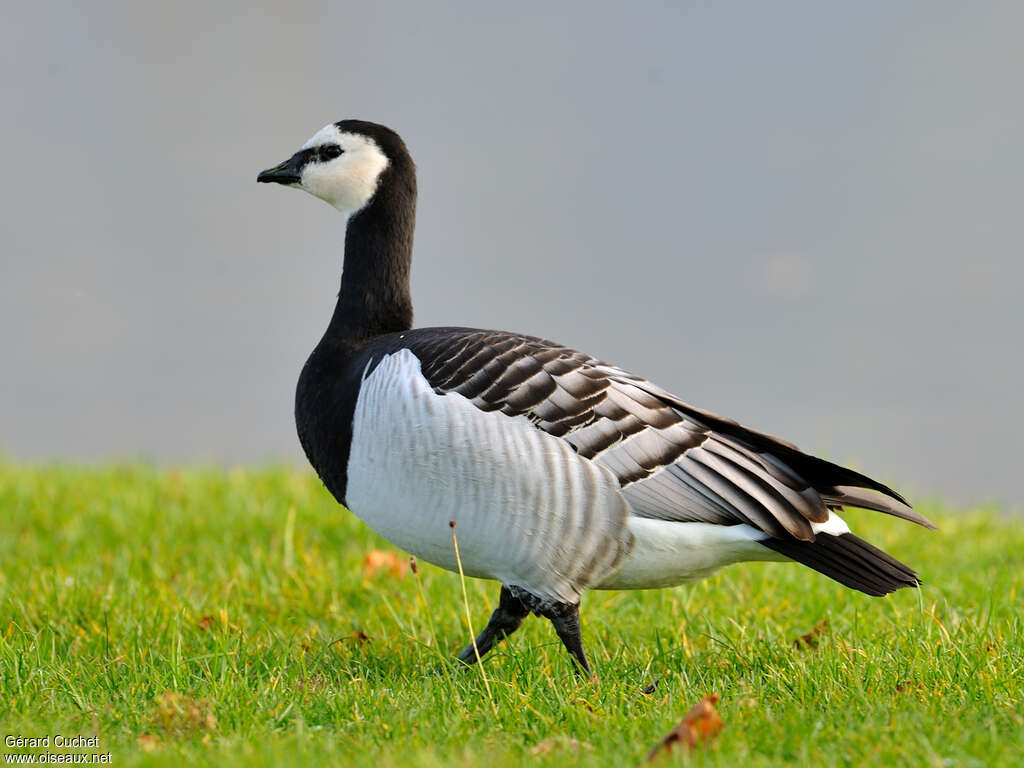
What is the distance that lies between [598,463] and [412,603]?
8.30 ft

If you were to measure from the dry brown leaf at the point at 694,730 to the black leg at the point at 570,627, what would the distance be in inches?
52.3

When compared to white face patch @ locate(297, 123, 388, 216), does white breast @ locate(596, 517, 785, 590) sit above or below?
below

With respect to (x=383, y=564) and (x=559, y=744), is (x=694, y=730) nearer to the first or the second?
(x=559, y=744)

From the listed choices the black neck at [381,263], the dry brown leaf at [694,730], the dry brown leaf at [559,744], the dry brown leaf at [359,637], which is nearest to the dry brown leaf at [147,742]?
Answer: the dry brown leaf at [559,744]

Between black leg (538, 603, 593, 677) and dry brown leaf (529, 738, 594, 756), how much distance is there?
1.14 m

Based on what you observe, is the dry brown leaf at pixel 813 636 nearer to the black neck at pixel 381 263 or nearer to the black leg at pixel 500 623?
the black leg at pixel 500 623

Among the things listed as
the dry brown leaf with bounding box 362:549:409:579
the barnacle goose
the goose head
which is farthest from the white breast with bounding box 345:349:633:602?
the dry brown leaf with bounding box 362:549:409:579

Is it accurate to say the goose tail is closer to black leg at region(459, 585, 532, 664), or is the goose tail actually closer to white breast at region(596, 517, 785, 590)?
white breast at region(596, 517, 785, 590)

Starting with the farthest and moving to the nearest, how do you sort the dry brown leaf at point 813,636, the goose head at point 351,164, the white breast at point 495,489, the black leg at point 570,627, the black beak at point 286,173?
the black beak at point 286,173 → the goose head at point 351,164 → the dry brown leaf at point 813,636 → the black leg at point 570,627 → the white breast at point 495,489

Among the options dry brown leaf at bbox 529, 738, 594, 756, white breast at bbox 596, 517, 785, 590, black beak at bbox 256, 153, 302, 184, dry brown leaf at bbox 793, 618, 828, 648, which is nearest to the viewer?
dry brown leaf at bbox 529, 738, 594, 756

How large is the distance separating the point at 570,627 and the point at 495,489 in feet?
3.05

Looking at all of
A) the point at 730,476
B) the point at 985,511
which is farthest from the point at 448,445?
the point at 985,511

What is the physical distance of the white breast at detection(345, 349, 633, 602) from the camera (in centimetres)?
544

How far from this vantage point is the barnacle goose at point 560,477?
5.47 m
